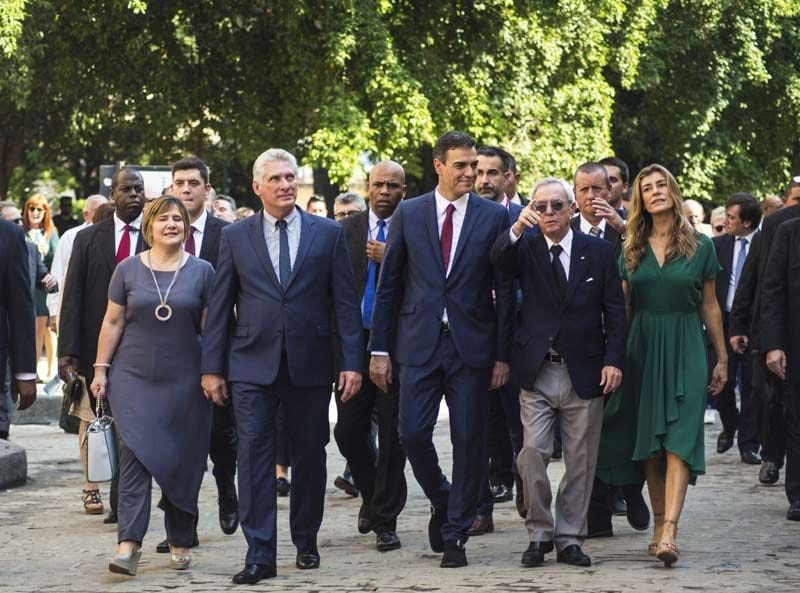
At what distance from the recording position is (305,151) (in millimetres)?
31531

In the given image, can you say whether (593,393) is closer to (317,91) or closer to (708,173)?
(317,91)

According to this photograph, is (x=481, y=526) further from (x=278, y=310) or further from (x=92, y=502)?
(x=92, y=502)

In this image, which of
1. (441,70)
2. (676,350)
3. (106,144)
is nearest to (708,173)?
(441,70)

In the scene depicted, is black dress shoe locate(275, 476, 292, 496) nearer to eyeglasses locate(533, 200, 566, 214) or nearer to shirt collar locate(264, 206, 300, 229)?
shirt collar locate(264, 206, 300, 229)

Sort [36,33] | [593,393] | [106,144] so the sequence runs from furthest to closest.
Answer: [106,144]
[36,33]
[593,393]

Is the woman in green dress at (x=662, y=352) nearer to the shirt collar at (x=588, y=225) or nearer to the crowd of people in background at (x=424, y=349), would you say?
the crowd of people in background at (x=424, y=349)

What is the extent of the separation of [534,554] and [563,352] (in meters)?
1.01

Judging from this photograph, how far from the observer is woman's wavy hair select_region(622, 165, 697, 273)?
9.60 meters

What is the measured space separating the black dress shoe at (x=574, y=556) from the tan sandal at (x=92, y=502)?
11.9 feet

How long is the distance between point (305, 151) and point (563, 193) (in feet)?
73.5

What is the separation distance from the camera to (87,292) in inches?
432

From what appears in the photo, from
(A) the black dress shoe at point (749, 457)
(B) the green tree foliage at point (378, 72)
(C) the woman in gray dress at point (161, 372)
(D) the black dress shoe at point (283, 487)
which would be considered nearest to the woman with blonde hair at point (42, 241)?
(B) the green tree foliage at point (378, 72)

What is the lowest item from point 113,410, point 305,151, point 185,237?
point 113,410

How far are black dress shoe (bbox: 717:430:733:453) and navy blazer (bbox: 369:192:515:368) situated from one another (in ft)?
20.3
